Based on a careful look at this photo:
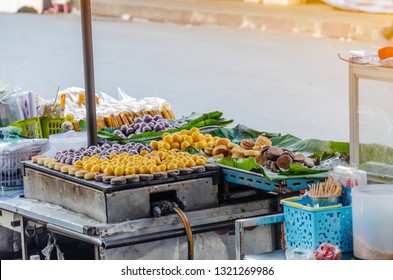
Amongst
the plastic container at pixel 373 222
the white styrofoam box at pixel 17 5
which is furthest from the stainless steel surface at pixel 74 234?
the white styrofoam box at pixel 17 5

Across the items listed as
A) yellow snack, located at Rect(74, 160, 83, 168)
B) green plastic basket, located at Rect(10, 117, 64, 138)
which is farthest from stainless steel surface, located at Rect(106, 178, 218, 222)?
green plastic basket, located at Rect(10, 117, 64, 138)

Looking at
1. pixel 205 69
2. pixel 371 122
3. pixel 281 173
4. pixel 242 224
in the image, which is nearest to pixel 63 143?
pixel 281 173

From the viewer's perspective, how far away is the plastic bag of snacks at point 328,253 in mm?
4051

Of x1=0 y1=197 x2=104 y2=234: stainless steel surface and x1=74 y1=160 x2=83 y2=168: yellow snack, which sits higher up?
x1=74 y1=160 x2=83 y2=168: yellow snack

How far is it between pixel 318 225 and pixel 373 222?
10.1 inches

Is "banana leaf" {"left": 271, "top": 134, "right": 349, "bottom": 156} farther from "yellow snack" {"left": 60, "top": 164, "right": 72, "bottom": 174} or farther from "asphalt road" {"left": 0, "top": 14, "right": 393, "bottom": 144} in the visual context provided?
"asphalt road" {"left": 0, "top": 14, "right": 393, "bottom": 144}

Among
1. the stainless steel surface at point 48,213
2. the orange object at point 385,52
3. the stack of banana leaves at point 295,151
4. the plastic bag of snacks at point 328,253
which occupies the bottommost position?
the stainless steel surface at point 48,213

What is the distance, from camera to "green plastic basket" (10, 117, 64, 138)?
626 centimetres

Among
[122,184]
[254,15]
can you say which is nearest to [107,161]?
[122,184]

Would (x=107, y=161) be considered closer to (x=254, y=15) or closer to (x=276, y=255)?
(x=276, y=255)

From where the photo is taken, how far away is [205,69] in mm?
14367

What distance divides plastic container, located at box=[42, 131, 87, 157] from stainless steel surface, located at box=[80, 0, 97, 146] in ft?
0.52

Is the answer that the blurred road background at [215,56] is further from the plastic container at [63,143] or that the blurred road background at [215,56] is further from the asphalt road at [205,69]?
the plastic container at [63,143]

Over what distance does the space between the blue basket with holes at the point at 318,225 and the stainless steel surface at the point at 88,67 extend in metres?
1.69
